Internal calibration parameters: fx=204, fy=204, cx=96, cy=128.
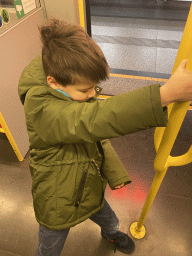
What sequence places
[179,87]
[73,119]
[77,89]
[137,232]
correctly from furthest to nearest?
[137,232]
[77,89]
[73,119]
[179,87]

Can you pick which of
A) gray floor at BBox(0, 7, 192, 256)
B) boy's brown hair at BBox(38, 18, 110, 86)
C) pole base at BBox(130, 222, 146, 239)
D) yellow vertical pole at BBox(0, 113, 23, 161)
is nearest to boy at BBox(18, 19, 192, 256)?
boy's brown hair at BBox(38, 18, 110, 86)

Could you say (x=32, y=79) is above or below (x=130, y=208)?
above

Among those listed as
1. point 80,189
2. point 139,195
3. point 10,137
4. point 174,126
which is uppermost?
point 174,126

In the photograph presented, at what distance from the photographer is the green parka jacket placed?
0.55m

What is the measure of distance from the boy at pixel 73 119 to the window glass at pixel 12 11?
982 millimetres

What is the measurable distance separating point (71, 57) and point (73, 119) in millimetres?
208

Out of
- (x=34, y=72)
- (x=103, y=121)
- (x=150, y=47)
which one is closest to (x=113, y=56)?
(x=150, y=47)

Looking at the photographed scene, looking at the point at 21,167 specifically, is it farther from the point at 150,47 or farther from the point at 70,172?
the point at 150,47

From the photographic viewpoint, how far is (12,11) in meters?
1.65

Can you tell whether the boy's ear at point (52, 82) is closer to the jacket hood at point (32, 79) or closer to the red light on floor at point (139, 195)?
the jacket hood at point (32, 79)

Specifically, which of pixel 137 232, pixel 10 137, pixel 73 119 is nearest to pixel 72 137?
pixel 73 119

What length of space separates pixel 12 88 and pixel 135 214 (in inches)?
55.5

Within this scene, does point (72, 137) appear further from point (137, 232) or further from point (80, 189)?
point (137, 232)

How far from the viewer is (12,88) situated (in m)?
1.69
